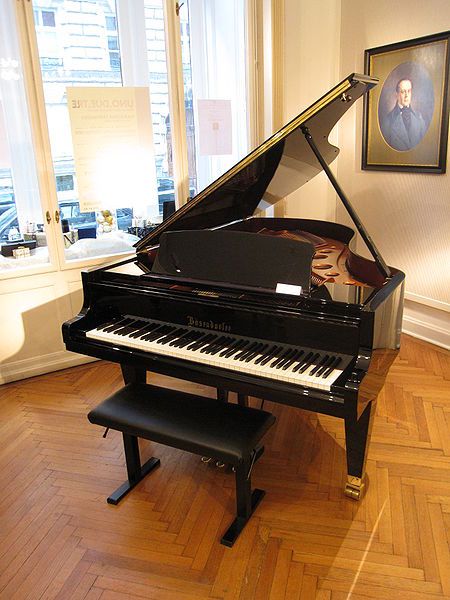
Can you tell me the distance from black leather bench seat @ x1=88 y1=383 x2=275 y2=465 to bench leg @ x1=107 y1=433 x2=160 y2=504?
7.8 inches

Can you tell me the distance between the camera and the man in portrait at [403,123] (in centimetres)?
384

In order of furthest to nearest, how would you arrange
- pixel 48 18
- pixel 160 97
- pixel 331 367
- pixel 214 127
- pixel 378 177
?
pixel 378 177 < pixel 214 127 < pixel 160 97 < pixel 48 18 < pixel 331 367

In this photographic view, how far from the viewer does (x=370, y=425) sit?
2248 millimetres

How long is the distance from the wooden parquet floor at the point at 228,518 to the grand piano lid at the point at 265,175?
1.23m

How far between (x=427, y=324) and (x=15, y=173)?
3315 mm

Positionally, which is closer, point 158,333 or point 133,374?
point 158,333

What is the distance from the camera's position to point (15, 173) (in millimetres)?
3430

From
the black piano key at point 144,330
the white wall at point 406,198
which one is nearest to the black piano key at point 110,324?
the black piano key at point 144,330

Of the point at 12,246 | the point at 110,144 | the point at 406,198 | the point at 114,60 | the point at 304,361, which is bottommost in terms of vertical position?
the point at 304,361

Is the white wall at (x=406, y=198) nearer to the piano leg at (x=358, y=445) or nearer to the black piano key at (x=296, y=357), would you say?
the piano leg at (x=358, y=445)

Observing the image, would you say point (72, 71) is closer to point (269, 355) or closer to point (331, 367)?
point (269, 355)

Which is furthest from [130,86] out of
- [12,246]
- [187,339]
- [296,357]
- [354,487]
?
[354,487]

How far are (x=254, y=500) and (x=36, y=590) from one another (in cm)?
96

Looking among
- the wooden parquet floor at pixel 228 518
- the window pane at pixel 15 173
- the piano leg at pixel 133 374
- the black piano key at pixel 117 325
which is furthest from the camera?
the window pane at pixel 15 173
